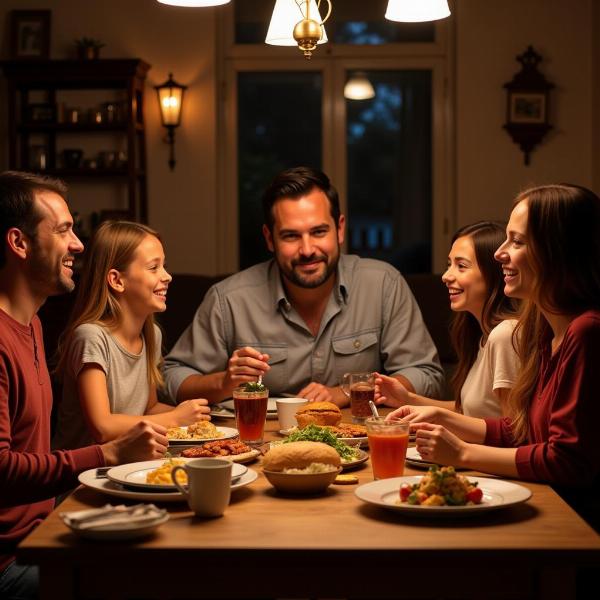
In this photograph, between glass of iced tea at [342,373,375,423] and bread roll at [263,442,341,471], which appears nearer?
bread roll at [263,442,341,471]

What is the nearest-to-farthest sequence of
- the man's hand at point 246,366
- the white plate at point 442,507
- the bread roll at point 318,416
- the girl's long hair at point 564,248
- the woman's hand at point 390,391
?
the white plate at point 442,507, the girl's long hair at point 564,248, the bread roll at point 318,416, the woman's hand at point 390,391, the man's hand at point 246,366

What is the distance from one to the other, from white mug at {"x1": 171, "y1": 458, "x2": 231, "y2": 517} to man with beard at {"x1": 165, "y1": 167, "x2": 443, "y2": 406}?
1.62 meters

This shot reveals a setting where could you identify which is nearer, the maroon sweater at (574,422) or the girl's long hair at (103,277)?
the maroon sweater at (574,422)

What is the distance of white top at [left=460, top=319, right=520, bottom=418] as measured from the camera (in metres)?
2.39

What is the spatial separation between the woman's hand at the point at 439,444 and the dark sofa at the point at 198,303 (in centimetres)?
254

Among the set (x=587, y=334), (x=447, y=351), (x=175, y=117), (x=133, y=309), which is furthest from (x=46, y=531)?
(x=175, y=117)

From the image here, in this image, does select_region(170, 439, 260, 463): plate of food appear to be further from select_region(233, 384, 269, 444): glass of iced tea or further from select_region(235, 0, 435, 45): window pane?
select_region(235, 0, 435, 45): window pane

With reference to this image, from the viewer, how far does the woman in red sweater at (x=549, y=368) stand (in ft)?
6.08

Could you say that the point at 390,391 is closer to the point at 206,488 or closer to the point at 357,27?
the point at 206,488

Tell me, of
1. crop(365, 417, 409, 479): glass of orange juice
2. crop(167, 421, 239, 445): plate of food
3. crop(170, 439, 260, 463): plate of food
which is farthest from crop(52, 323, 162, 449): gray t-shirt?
crop(365, 417, 409, 479): glass of orange juice

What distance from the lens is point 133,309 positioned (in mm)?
2787

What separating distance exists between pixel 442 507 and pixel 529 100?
18.1 feet

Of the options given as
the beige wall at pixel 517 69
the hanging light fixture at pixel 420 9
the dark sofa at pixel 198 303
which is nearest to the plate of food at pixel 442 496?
the hanging light fixture at pixel 420 9

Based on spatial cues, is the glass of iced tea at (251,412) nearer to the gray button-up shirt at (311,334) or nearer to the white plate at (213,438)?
the white plate at (213,438)
